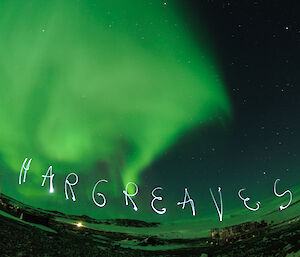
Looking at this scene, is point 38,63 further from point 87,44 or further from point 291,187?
point 291,187

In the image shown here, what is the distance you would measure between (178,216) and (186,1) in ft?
7.54

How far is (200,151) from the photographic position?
4.32 m

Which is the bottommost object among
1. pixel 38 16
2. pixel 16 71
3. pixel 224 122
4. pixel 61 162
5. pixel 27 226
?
pixel 27 226

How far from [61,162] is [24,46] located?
1.27 metres

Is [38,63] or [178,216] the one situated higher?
[38,63]

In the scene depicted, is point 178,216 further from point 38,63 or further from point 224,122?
point 38,63

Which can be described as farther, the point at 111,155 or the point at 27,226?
the point at 111,155

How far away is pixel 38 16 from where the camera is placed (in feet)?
13.5

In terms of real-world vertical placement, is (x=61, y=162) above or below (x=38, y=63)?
below

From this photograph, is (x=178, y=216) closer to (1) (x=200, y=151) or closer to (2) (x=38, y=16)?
(1) (x=200, y=151)

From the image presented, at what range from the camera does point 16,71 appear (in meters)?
4.11

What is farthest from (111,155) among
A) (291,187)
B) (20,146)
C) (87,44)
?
(291,187)

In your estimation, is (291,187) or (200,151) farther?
(200,151)

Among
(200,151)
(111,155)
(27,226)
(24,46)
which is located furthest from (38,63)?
(200,151)
